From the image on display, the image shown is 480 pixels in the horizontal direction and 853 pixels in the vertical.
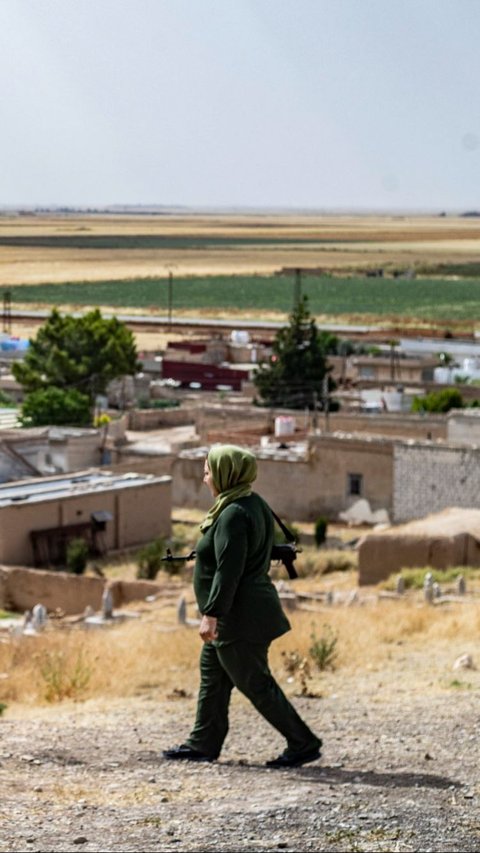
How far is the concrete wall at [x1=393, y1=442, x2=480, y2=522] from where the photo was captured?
27.0 metres

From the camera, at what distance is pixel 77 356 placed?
43.3 m

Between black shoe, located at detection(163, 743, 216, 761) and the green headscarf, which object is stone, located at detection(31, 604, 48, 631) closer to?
black shoe, located at detection(163, 743, 216, 761)

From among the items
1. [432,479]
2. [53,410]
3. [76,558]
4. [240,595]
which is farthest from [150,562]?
[240,595]

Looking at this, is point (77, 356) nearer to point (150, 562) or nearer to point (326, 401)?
point (326, 401)

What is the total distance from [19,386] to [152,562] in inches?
831

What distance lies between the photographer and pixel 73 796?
5.54 meters

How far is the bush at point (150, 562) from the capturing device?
22266 mm

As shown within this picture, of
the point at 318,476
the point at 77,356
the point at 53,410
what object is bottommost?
the point at 318,476

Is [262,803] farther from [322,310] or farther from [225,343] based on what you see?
[322,310]

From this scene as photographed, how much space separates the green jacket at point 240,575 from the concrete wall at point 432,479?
68.5 feet

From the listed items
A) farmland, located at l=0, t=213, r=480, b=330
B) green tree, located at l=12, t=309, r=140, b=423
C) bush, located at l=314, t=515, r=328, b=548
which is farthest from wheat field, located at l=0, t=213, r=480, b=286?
green tree, located at l=12, t=309, r=140, b=423

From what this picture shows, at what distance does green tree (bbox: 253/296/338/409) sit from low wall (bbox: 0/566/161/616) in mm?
20192

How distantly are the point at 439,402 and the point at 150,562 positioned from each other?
15480 mm

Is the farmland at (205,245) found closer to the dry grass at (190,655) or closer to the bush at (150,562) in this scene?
the dry grass at (190,655)
